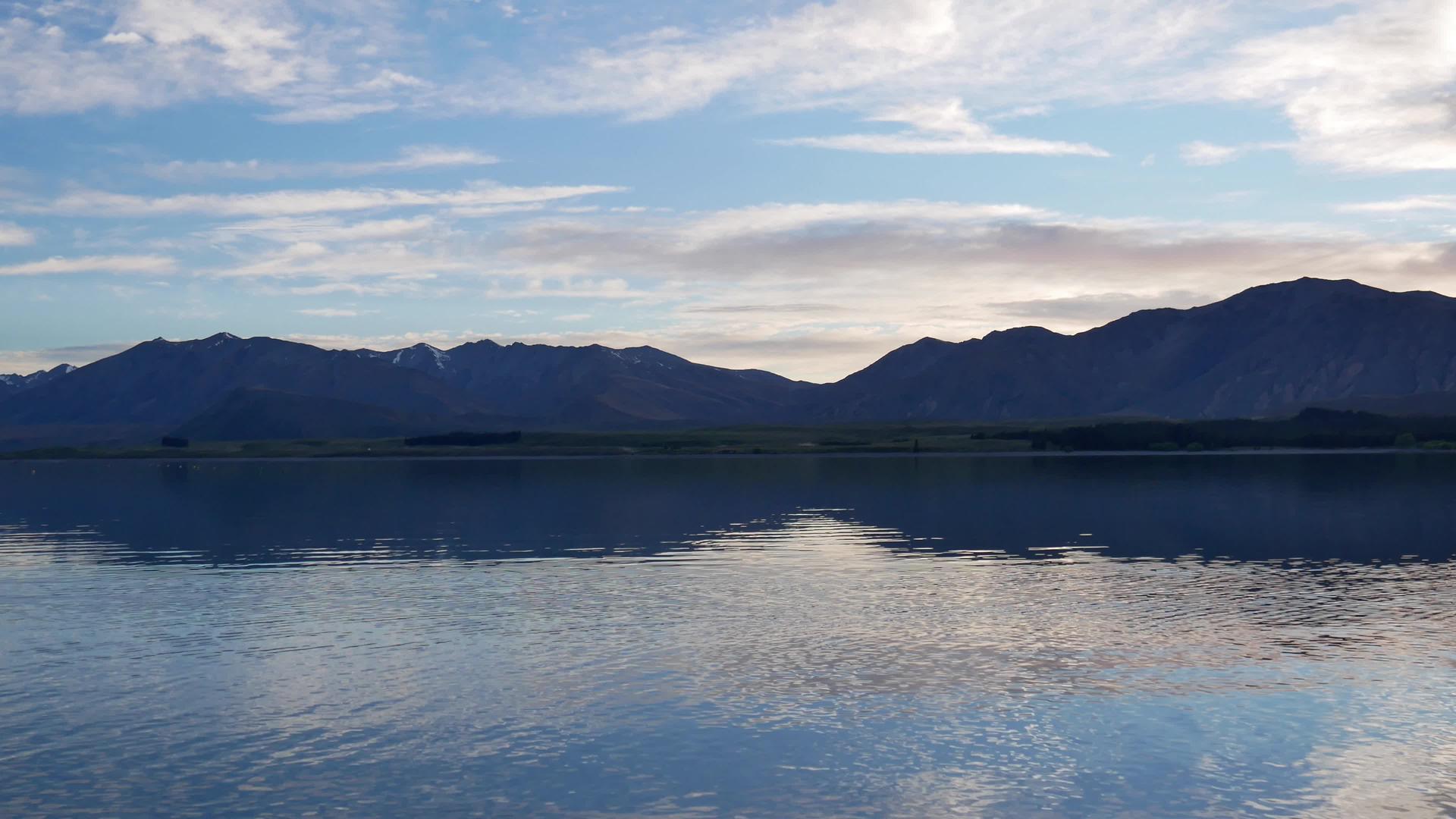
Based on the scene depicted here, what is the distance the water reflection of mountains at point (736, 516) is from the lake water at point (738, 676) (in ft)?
3.74

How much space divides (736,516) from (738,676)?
65163 mm

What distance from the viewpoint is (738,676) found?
37.1 m

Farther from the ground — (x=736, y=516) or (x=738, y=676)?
(x=736, y=516)

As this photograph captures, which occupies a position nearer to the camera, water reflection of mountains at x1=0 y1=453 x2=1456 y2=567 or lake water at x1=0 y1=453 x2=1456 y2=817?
lake water at x1=0 y1=453 x2=1456 y2=817

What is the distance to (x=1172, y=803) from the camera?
2536 cm

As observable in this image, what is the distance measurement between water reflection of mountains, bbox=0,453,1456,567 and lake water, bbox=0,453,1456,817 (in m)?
1.14

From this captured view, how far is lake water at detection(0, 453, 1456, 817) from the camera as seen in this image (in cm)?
2647

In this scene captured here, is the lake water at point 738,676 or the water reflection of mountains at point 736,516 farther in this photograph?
the water reflection of mountains at point 736,516

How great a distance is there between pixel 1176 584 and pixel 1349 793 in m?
31.6

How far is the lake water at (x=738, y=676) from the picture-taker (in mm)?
26469

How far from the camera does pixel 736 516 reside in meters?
102

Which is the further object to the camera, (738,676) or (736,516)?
(736,516)

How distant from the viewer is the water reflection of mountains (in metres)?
75.0

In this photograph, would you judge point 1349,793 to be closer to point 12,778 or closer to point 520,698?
point 520,698
